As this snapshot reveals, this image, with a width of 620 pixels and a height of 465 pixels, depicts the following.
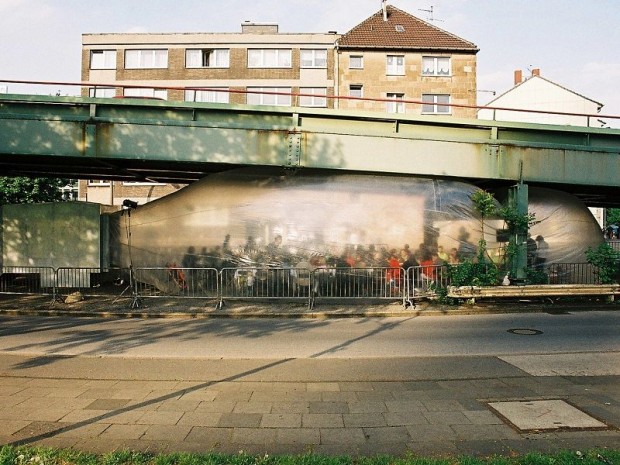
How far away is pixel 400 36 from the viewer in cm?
3594

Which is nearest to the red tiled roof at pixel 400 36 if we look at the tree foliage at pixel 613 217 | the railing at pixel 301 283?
the railing at pixel 301 283

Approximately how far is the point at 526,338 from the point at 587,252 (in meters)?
6.26

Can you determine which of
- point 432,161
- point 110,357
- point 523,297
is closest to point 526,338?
point 523,297

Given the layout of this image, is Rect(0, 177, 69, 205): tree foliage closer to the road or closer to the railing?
the railing

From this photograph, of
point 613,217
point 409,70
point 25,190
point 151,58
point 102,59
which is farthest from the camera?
point 613,217

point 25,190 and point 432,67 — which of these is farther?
point 432,67

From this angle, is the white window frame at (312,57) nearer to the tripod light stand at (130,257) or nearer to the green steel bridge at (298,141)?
the green steel bridge at (298,141)

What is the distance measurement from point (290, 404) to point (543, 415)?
2.79 metres

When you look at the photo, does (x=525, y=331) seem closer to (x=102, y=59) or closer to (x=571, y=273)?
(x=571, y=273)

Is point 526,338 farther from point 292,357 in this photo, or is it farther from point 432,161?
point 432,161

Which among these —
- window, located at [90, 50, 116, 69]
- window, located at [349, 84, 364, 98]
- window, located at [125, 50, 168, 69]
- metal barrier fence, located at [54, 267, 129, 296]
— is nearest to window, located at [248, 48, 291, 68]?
window, located at [349, 84, 364, 98]

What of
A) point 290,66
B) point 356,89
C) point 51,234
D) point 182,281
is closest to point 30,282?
point 51,234

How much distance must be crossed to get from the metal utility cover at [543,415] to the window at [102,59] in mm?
39197

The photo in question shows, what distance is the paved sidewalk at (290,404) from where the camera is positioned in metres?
4.28
